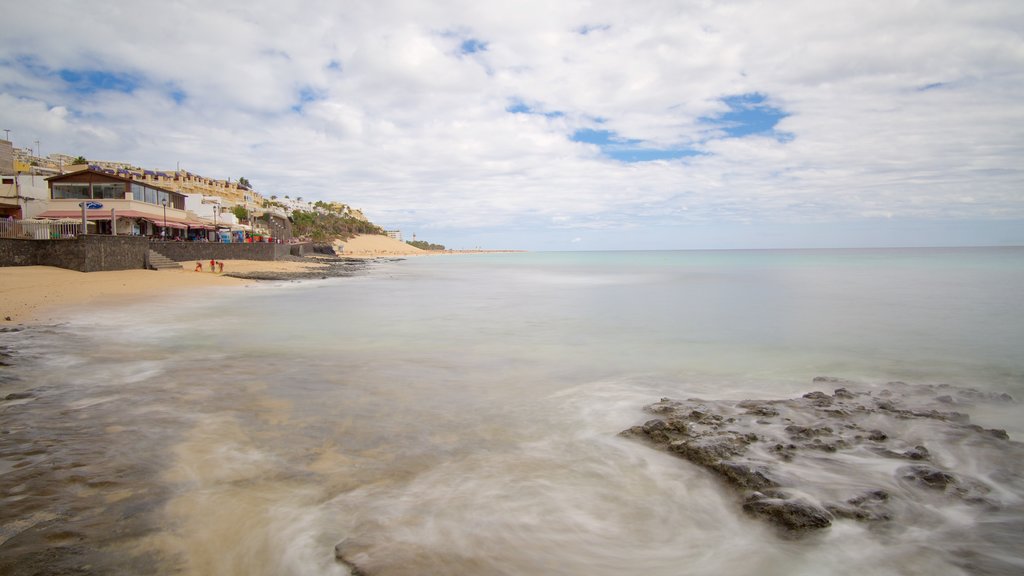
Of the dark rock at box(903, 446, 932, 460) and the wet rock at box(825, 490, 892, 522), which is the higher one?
the dark rock at box(903, 446, 932, 460)

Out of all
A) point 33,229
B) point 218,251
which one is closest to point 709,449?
point 33,229

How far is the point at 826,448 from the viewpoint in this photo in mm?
4895

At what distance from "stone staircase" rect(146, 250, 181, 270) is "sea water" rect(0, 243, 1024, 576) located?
14.8 metres

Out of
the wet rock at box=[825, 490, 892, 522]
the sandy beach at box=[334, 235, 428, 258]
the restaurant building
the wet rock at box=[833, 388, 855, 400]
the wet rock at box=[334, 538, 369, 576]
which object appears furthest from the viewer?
the sandy beach at box=[334, 235, 428, 258]

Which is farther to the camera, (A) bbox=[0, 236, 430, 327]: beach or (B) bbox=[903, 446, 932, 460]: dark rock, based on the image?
(A) bbox=[0, 236, 430, 327]: beach

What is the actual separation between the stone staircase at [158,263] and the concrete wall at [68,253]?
1976mm

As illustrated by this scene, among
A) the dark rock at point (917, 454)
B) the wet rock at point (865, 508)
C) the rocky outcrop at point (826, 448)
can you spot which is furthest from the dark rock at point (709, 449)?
the dark rock at point (917, 454)

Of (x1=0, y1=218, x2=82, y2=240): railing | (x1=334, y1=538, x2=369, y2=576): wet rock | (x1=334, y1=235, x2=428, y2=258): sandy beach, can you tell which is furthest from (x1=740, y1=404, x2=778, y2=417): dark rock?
(x1=334, y1=235, x2=428, y2=258): sandy beach

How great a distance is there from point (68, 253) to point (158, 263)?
4.43 m

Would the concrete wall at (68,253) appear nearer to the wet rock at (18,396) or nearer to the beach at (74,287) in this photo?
the beach at (74,287)

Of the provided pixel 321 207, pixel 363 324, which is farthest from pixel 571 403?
pixel 321 207

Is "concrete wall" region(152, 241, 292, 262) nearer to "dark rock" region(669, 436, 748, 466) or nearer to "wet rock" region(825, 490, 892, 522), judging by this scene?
"dark rock" region(669, 436, 748, 466)

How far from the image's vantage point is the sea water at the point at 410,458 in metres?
3.32

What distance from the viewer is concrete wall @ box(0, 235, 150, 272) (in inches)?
792
